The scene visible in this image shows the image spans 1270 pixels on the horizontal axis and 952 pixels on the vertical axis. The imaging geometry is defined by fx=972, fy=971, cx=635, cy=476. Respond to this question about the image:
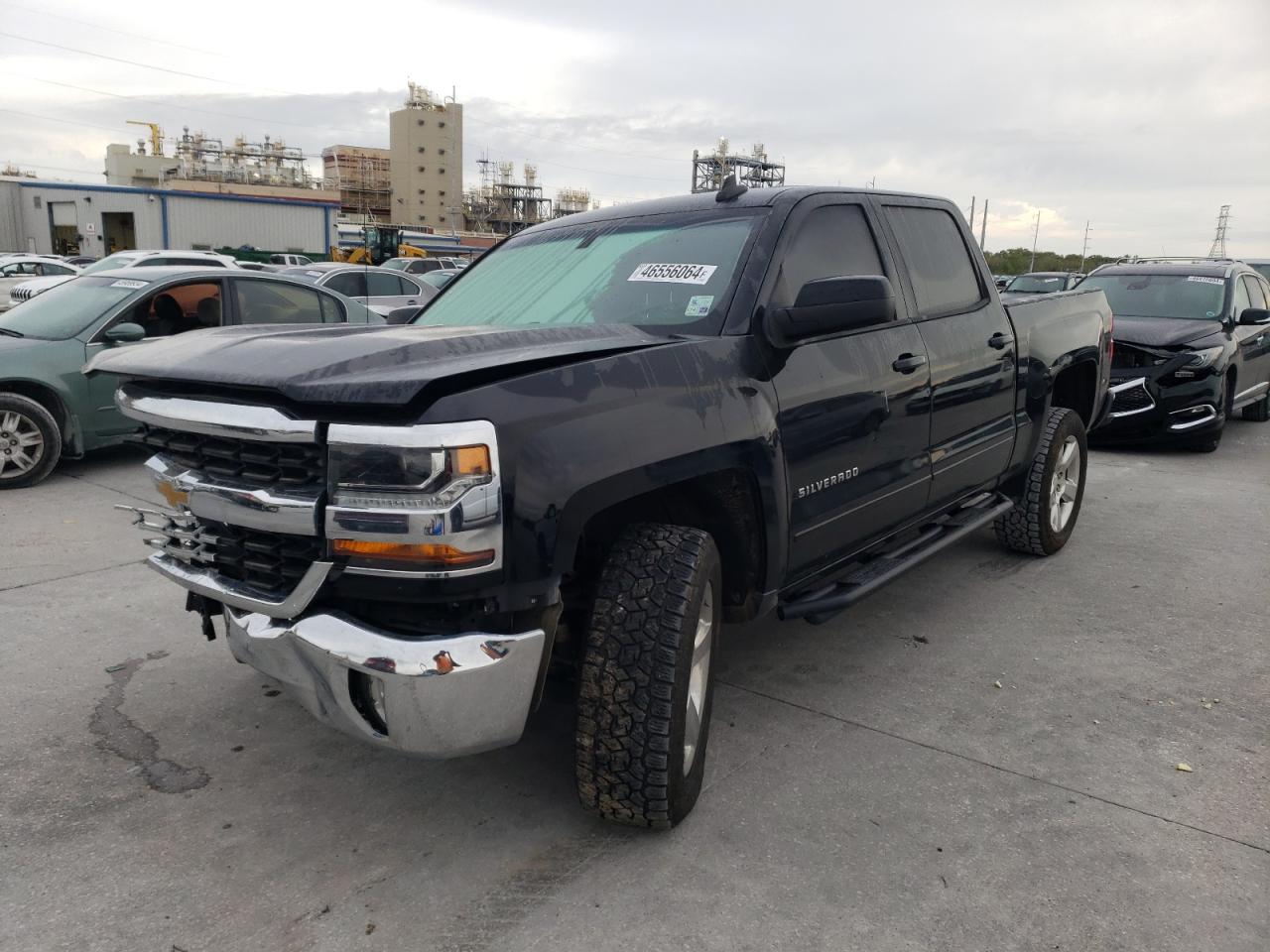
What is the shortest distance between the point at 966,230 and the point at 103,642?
4417 millimetres

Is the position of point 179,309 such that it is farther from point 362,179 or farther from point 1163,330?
point 362,179

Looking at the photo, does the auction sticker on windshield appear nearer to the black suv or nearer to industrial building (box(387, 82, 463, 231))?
the black suv

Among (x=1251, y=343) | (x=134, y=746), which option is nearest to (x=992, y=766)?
(x=134, y=746)

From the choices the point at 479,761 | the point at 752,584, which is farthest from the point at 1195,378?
the point at 479,761

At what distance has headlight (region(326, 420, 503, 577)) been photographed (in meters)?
2.23

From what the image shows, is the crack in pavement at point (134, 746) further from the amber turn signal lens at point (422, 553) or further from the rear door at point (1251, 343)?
the rear door at point (1251, 343)

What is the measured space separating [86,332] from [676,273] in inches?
225

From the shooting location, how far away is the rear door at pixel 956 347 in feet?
13.4

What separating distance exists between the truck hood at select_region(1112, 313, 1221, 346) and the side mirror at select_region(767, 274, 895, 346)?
743cm

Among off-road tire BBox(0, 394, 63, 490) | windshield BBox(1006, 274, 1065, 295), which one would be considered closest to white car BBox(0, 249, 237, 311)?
off-road tire BBox(0, 394, 63, 490)

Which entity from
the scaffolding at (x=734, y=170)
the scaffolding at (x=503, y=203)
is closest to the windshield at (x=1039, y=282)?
the scaffolding at (x=734, y=170)

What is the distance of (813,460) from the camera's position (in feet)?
10.7

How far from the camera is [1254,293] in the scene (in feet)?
35.3

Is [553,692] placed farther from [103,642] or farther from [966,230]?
[966,230]
